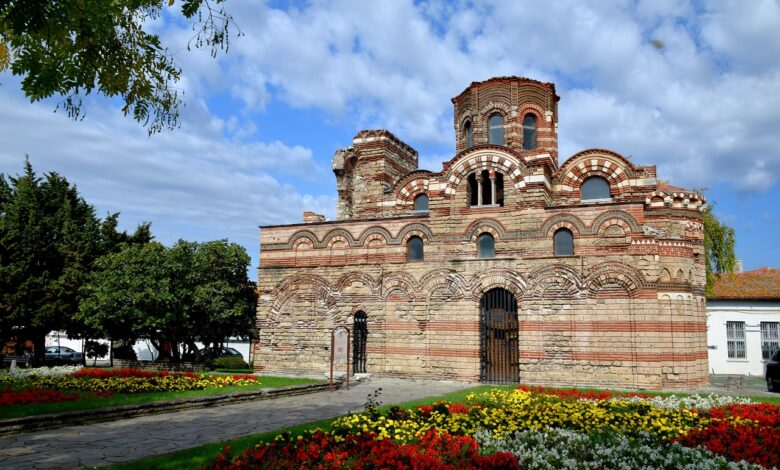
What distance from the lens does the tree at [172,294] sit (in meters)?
22.4

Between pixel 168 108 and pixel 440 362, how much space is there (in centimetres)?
1413

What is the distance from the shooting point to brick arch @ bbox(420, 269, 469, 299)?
1967 centimetres

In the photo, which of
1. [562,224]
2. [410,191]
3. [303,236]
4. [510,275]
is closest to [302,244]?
[303,236]

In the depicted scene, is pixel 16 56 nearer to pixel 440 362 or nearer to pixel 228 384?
pixel 228 384

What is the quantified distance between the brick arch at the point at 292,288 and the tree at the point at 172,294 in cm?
283

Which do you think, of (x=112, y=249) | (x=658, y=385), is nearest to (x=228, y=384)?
(x=658, y=385)

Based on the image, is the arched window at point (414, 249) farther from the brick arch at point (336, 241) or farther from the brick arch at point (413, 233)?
the brick arch at point (336, 241)

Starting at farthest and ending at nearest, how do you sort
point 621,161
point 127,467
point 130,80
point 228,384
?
1. point 621,161
2. point 228,384
3. point 130,80
4. point 127,467

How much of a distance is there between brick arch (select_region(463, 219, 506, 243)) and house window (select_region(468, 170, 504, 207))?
814mm

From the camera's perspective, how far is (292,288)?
2228cm

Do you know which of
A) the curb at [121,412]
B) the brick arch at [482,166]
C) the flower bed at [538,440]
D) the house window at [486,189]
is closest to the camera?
the flower bed at [538,440]

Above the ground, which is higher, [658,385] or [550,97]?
[550,97]

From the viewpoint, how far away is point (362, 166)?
88.8 ft

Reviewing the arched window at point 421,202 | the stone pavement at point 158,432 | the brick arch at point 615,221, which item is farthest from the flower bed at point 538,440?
the arched window at point 421,202
